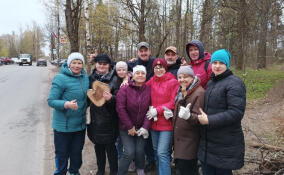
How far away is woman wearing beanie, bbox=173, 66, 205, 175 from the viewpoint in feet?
9.25

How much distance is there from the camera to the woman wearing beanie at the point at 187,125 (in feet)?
9.25

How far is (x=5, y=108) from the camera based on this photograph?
8602 mm

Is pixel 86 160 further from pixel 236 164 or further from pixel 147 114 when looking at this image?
pixel 236 164

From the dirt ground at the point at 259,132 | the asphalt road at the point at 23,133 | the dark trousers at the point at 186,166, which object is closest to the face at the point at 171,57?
the dark trousers at the point at 186,166

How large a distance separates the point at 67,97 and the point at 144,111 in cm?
117

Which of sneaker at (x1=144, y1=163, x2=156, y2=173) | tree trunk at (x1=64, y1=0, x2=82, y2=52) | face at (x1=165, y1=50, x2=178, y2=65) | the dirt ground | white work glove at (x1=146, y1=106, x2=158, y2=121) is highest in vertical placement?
tree trunk at (x1=64, y1=0, x2=82, y2=52)

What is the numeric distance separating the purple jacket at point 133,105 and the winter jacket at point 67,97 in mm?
590

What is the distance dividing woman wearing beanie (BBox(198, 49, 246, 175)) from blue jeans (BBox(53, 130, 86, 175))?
198 cm

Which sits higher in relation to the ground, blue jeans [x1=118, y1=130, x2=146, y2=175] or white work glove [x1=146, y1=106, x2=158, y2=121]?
white work glove [x1=146, y1=106, x2=158, y2=121]

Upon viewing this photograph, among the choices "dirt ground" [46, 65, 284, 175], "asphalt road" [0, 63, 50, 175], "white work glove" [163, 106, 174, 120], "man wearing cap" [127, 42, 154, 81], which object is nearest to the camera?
"white work glove" [163, 106, 174, 120]

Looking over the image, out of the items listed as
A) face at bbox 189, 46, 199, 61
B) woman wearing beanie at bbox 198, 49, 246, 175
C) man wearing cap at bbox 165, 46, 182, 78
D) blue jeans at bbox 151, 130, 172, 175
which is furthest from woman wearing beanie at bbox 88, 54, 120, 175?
woman wearing beanie at bbox 198, 49, 246, 175

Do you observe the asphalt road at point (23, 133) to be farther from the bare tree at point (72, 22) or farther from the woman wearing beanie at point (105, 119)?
the bare tree at point (72, 22)

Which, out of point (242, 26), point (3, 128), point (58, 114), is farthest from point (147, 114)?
point (242, 26)

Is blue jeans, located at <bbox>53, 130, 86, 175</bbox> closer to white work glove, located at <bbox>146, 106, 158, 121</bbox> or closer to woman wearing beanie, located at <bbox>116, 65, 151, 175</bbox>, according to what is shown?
woman wearing beanie, located at <bbox>116, 65, 151, 175</bbox>
